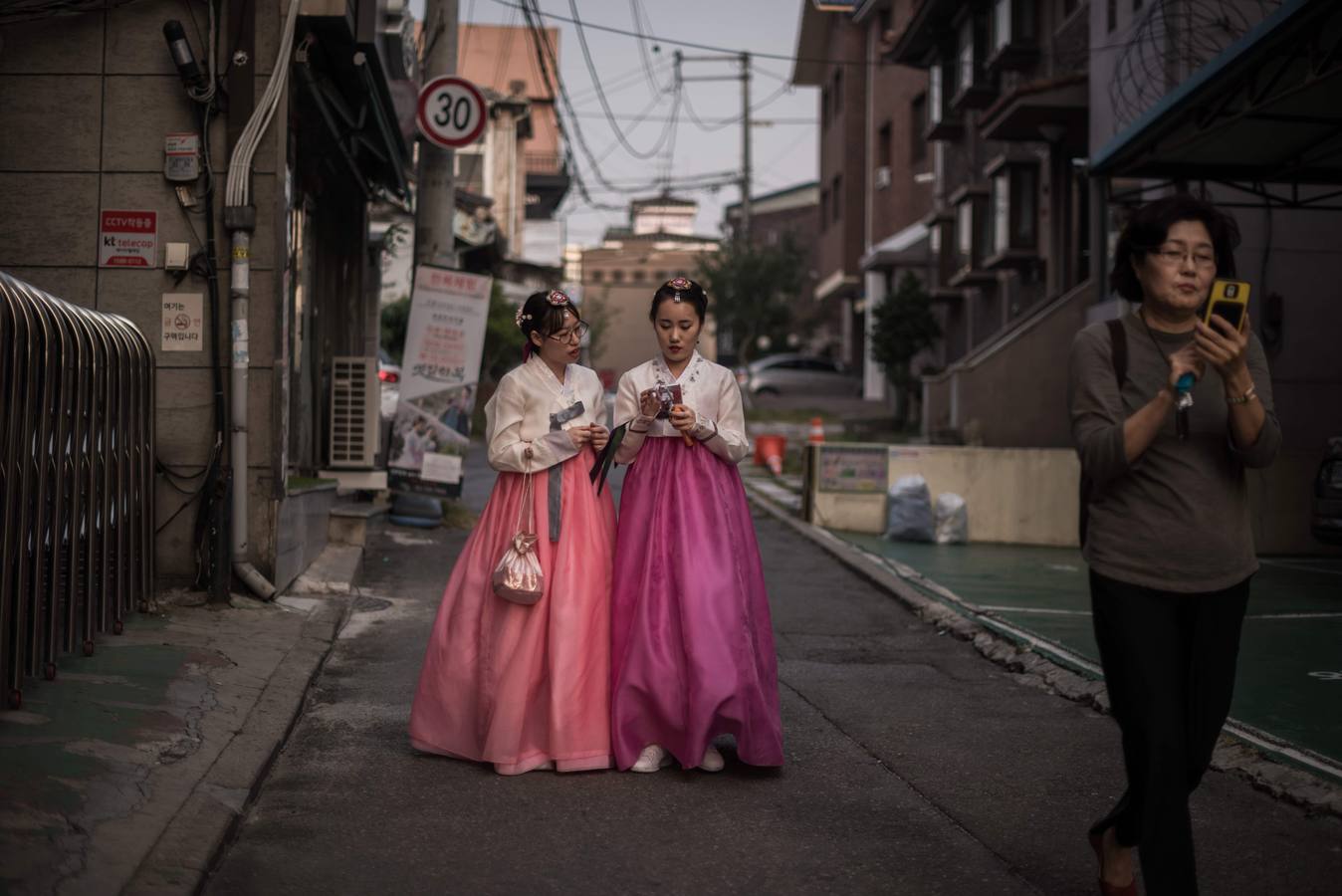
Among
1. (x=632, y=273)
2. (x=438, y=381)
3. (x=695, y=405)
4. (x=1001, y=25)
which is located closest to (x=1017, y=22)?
(x=1001, y=25)

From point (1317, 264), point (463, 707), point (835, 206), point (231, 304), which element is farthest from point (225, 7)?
point (835, 206)

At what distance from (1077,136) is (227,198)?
16318 millimetres

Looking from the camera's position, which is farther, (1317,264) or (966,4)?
(966,4)

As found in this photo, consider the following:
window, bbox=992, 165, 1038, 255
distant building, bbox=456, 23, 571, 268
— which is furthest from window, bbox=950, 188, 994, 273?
distant building, bbox=456, 23, 571, 268

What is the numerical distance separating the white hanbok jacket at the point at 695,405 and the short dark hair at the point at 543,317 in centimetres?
36

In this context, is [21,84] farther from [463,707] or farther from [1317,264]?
[1317,264]

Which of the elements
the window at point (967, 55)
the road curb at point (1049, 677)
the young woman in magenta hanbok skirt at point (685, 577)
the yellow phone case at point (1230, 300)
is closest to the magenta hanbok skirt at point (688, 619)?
the young woman in magenta hanbok skirt at point (685, 577)

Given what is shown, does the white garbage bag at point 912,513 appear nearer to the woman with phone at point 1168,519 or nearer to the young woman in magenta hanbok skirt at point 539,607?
the young woman in magenta hanbok skirt at point 539,607

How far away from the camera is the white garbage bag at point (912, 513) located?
14.0 meters

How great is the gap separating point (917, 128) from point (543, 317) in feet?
107

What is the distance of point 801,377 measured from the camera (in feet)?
149

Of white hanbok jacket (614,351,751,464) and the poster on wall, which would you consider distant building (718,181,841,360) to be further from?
white hanbok jacket (614,351,751,464)

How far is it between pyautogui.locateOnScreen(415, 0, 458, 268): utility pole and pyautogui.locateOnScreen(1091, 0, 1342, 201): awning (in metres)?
5.89

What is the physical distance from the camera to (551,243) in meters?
50.3
